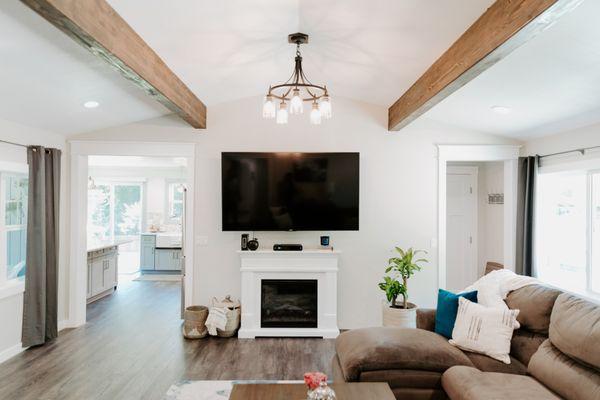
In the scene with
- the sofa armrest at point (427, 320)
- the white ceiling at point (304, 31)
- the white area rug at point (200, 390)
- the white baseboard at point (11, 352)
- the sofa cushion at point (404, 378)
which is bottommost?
the white area rug at point (200, 390)

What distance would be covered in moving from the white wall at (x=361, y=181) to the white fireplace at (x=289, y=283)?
270mm

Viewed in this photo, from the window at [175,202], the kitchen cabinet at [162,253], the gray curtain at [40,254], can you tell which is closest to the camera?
the gray curtain at [40,254]

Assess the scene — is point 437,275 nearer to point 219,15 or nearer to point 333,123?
point 333,123

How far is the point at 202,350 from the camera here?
3906mm

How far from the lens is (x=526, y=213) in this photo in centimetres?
431

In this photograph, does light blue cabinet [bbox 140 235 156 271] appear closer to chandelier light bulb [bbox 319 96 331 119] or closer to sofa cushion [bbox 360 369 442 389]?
chandelier light bulb [bbox 319 96 331 119]

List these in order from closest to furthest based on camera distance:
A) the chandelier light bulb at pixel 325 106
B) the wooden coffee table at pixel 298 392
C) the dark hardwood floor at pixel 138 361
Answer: the wooden coffee table at pixel 298 392 → the chandelier light bulb at pixel 325 106 → the dark hardwood floor at pixel 138 361

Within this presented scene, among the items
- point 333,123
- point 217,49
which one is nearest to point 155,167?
point 333,123

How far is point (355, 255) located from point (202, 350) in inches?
82.4

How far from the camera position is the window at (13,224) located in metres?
3.69

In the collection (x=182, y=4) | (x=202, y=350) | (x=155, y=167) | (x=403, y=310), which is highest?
(x=182, y=4)

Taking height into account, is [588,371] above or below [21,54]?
below

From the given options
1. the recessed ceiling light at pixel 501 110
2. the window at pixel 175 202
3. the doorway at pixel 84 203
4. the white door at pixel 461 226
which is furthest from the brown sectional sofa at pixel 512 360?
the window at pixel 175 202

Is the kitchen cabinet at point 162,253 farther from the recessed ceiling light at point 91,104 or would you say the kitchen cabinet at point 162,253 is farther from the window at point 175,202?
the recessed ceiling light at point 91,104
